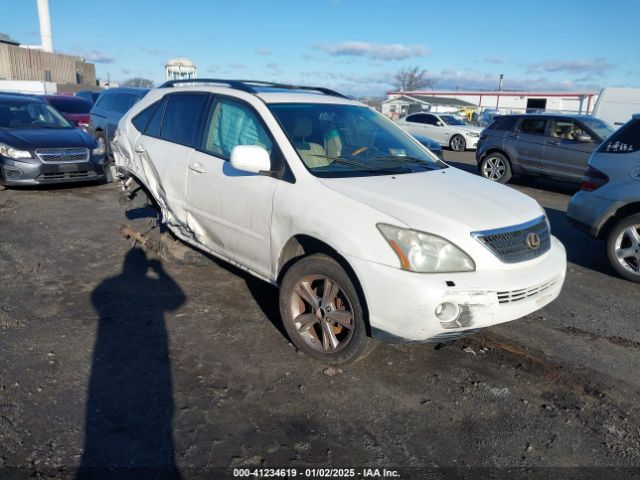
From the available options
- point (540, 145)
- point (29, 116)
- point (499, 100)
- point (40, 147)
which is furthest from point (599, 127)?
point (499, 100)

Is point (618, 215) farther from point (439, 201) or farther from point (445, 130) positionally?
point (445, 130)

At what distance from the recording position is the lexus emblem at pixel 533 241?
3322 mm

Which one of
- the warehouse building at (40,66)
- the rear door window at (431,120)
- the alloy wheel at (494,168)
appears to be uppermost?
the warehouse building at (40,66)

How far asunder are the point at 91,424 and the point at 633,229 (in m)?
5.27

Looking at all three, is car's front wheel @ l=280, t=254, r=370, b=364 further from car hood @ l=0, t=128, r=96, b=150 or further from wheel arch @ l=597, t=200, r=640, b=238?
car hood @ l=0, t=128, r=96, b=150

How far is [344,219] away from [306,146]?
0.92 meters

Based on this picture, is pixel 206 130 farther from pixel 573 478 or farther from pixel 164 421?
pixel 573 478

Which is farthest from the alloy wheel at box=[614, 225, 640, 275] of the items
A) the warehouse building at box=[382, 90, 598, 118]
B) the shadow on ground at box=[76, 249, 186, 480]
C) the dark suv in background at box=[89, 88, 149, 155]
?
the warehouse building at box=[382, 90, 598, 118]

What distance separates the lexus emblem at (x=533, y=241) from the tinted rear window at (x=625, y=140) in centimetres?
Answer: 286

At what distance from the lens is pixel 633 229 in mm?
5234

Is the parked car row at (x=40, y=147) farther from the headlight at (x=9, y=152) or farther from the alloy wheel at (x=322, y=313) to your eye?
the alloy wheel at (x=322, y=313)

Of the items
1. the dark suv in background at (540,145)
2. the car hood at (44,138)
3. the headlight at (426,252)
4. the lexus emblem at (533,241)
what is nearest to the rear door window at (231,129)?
the headlight at (426,252)

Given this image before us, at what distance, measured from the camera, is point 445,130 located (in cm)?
1998

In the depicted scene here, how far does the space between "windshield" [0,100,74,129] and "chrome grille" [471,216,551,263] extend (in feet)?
29.7
